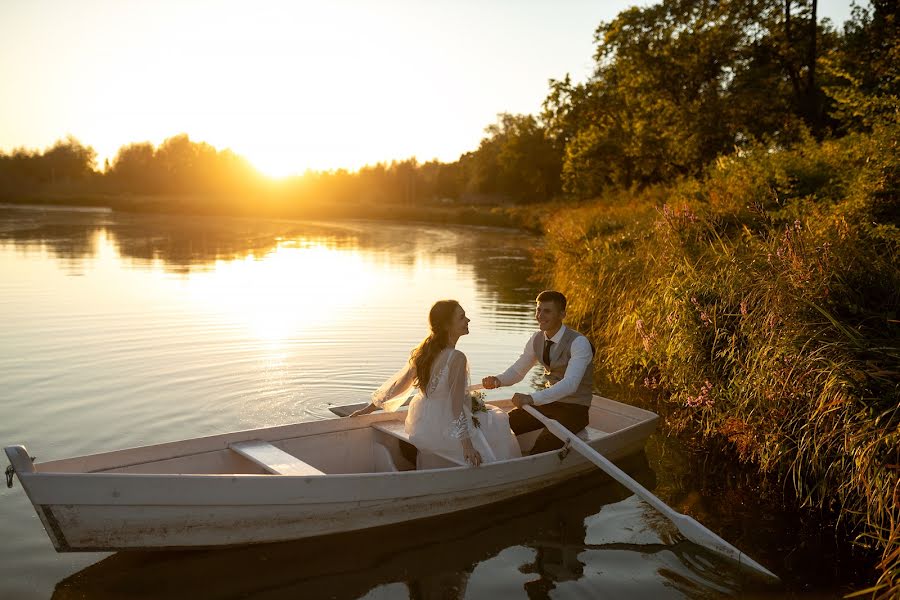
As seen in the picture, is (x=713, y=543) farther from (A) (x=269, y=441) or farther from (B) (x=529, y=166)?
(B) (x=529, y=166)

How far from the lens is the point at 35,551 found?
515 cm

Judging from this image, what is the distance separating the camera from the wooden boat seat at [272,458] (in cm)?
540

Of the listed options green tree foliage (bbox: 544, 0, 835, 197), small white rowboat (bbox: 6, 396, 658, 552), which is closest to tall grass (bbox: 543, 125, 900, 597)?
small white rowboat (bbox: 6, 396, 658, 552)

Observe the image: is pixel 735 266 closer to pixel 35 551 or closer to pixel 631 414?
pixel 631 414

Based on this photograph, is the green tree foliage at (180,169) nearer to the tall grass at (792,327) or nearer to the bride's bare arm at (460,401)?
the tall grass at (792,327)

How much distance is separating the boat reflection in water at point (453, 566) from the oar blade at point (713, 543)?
11cm

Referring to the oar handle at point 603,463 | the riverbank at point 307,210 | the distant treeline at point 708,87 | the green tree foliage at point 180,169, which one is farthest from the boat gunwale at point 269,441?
the green tree foliage at point 180,169

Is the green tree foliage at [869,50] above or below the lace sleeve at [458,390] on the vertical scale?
above

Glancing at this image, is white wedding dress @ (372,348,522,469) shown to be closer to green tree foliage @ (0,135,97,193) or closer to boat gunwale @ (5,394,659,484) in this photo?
boat gunwale @ (5,394,659,484)

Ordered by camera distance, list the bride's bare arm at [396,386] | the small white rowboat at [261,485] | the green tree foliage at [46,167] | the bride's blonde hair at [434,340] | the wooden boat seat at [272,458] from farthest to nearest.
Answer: the green tree foliage at [46,167]
the bride's bare arm at [396,386]
the bride's blonde hair at [434,340]
the wooden boat seat at [272,458]
the small white rowboat at [261,485]

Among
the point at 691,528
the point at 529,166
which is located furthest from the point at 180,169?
the point at 691,528

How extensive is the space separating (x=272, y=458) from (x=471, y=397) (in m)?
1.76

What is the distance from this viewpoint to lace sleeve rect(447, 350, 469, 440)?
5887 mm

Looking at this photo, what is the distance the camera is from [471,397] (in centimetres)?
641
